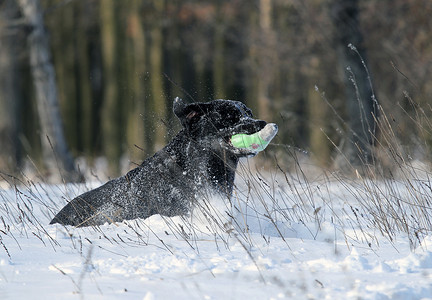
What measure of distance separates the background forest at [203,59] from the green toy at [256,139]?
812 centimetres

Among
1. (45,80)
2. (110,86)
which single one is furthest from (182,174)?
(110,86)

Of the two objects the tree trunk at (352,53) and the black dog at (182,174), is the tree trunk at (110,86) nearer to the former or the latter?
the tree trunk at (352,53)

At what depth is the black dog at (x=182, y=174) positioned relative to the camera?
4.76 meters

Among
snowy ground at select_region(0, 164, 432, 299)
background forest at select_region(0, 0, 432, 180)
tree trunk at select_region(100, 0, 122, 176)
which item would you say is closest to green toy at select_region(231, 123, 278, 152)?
snowy ground at select_region(0, 164, 432, 299)

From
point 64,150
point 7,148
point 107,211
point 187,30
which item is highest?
point 187,30

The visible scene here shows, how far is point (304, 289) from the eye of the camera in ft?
9.13

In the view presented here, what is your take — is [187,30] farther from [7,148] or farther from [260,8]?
[7,148]

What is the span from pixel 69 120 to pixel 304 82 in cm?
1046

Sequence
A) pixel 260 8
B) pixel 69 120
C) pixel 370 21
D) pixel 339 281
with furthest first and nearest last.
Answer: pixel 69 120
pixel 260 8
pixel 370 21
pixel 339 281

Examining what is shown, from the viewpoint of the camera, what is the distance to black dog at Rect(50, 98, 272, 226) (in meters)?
4.76

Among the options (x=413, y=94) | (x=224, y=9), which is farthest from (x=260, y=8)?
(x=413, y=94)

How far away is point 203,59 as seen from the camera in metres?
20.1

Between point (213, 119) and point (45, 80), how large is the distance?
8.52 metres

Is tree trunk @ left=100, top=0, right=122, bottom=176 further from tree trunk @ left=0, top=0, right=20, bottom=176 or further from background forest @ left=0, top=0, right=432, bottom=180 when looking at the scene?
tree trunk @ left=0, top=0, right=20, bottom=176
